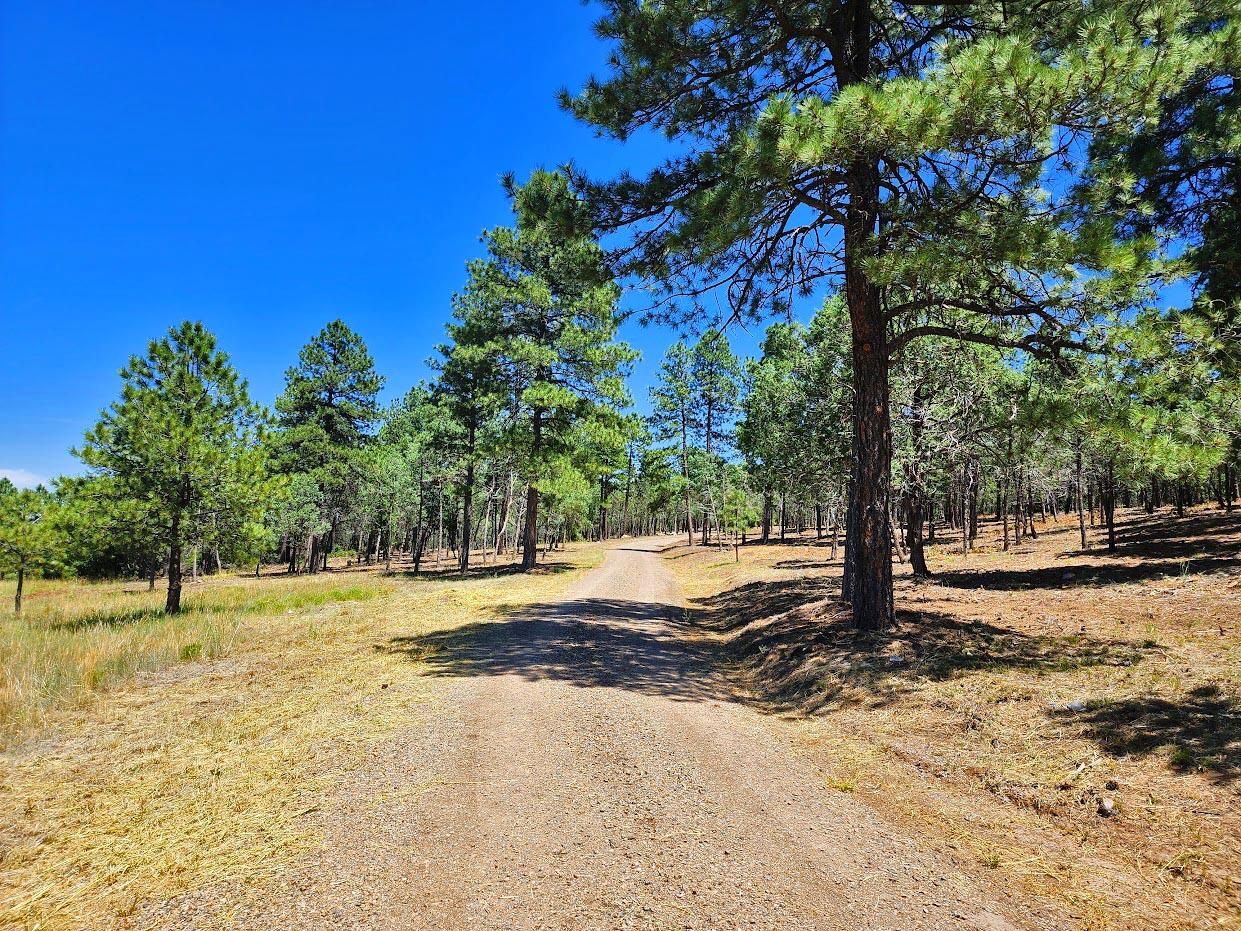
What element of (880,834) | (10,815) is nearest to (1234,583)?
(880,834)

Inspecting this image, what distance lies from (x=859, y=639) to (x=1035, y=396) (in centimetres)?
412

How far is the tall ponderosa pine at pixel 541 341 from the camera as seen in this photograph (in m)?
20.3

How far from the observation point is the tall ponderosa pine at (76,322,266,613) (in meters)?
14.6

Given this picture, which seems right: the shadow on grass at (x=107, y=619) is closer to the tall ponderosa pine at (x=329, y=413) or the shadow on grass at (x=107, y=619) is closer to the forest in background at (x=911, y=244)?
the forest in background at (x=911, y=244)

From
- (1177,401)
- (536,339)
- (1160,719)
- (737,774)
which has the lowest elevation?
(737,774)

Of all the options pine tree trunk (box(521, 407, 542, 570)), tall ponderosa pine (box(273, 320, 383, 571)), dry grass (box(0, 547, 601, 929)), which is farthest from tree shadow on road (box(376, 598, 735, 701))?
tall ponderosa pine (box(273, 320, 383, 571))

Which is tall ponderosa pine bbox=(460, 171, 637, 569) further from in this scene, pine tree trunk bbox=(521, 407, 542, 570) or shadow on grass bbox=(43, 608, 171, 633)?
shadow on grass bbox=(43, 608, 171, 633)

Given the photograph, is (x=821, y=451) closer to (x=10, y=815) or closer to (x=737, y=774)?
(x=737, y=774)

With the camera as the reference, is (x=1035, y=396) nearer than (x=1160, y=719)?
No

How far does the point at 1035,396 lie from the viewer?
A: 23.9ft

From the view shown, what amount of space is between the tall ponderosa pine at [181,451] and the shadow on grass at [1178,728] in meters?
18.9

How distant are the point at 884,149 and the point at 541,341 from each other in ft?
55.5

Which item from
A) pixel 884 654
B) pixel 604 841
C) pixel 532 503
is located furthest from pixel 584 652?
pixel 532 503

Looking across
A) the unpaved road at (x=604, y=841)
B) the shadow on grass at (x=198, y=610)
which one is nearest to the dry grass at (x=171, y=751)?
the unpaved road at (x=604, y=841)
